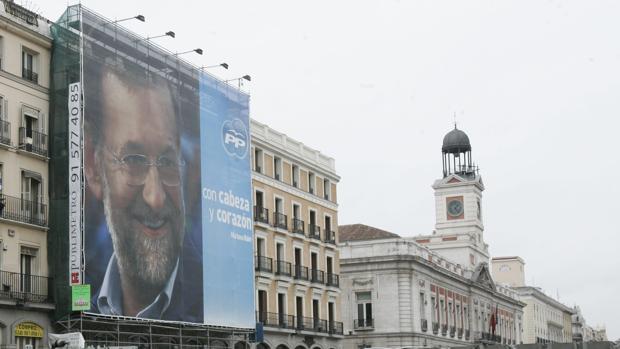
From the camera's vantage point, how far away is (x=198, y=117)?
54656mm

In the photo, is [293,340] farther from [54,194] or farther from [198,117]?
[54,194]

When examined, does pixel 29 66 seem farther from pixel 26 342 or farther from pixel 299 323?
pixel 299 323

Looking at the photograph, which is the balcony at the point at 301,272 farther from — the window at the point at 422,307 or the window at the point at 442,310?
the window at the point at 442,310

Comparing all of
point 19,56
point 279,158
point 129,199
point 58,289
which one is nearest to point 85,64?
point 19,56

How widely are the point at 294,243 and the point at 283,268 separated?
247 centimetres

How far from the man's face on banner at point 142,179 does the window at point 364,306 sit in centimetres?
3354

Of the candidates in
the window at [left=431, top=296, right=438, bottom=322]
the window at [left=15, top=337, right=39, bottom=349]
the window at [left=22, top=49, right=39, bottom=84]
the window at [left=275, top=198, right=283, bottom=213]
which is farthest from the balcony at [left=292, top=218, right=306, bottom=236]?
the window at [left=15, top=337, right=39, bottom=349]

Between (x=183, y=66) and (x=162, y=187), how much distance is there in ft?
21.7

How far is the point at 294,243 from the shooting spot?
6700cm

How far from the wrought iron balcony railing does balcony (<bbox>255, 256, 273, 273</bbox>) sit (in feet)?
14.3

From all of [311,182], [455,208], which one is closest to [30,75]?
[311,182]

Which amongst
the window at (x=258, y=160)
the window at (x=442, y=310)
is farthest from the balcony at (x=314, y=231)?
the window at (x=442, y=310)

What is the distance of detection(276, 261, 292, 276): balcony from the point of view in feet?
211

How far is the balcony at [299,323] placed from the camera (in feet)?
205
